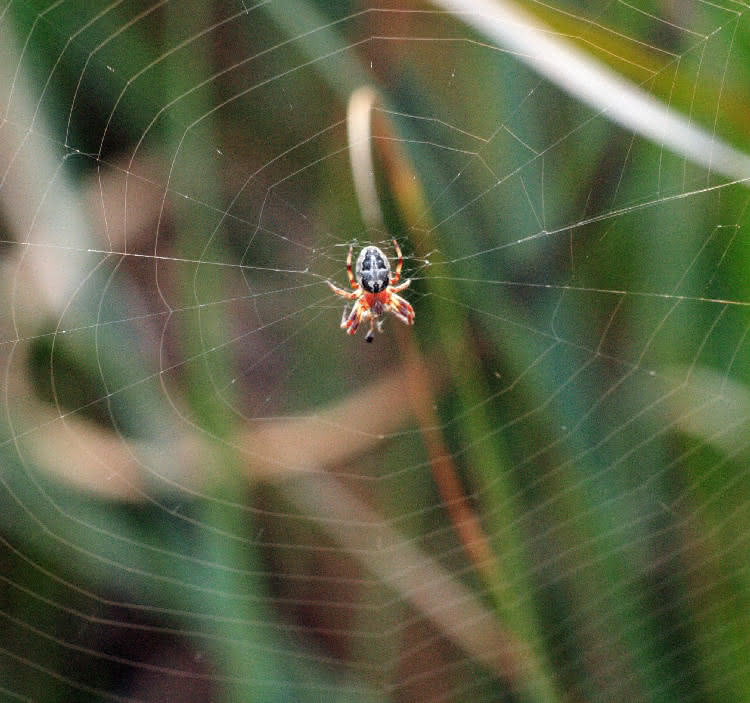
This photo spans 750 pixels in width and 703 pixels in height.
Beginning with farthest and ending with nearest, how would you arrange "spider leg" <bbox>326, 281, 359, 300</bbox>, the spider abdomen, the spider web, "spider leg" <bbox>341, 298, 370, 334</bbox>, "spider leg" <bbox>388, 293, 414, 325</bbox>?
"spider leg" <bbox>326, 281, 359, 300</bbox> → the spider abdomen → "spider leg" <bbox>341, 298, 370, 334</bbox> → "spider leg" <bbox>388, 293, 414, 325</bbox> → the spider web

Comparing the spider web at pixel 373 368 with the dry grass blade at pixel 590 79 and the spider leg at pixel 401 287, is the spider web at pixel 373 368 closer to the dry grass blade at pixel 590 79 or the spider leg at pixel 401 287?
the dry grass blade at pixel 590 79

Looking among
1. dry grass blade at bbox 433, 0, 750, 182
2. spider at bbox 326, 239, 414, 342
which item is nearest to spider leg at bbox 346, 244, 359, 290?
spider at bbox 326, 239, 414, 342

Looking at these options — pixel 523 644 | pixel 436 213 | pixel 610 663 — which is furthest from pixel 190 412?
pixel 610 663

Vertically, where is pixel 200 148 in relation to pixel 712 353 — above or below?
above

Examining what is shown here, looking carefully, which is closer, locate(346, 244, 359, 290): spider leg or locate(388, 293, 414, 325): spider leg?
locate(388, 293, 414, 325): spider leg

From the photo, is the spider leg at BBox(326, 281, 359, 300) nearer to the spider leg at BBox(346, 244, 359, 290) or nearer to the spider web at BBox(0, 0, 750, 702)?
the spider leg at BBox(346, 244, 359, 290)

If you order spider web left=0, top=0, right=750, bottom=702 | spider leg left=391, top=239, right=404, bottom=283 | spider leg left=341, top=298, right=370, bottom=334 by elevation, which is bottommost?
spider web left=0, top=0, right=750, bottom=702

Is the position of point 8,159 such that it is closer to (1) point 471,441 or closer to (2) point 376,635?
(1) point 471,441

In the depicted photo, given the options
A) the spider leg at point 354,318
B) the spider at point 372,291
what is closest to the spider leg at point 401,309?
the spider at point 372,291
